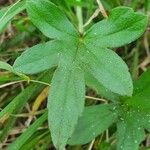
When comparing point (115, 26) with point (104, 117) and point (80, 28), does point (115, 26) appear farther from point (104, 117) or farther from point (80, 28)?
point (104, 117)

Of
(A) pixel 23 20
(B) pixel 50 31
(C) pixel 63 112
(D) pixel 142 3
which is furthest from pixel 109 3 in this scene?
(C) pixel 63 112

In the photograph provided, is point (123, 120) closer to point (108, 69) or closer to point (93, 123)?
point (93, 123)

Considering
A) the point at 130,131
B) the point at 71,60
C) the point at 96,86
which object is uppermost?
the point at 71,60

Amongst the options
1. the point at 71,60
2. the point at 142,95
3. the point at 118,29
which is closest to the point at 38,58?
the point at 71,60

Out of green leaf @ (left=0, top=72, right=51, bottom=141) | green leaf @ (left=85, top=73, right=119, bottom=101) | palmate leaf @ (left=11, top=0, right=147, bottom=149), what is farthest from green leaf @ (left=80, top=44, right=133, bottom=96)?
green leaf @ (left=0, top=72, right=51, bottom=141)

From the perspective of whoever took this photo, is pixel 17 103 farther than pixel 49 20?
Yes

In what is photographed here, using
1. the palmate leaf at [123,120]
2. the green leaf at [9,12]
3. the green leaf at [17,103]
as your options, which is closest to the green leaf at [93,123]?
the palmate leaf at [123,120]

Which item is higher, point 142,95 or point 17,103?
point 17,103
